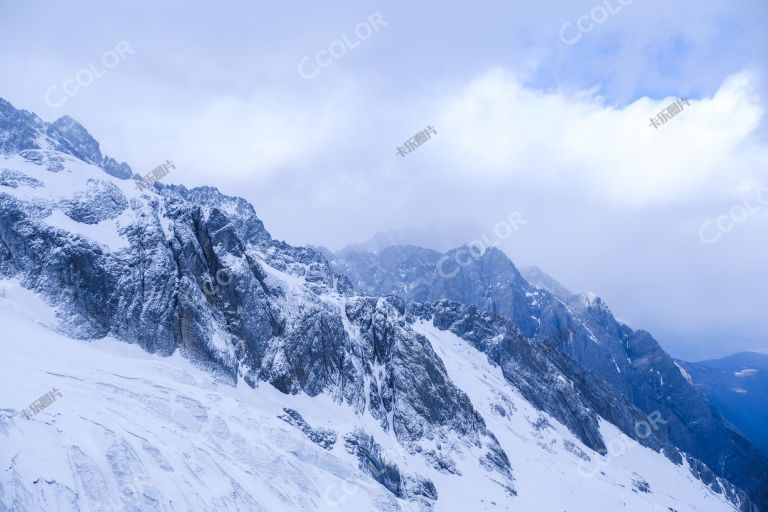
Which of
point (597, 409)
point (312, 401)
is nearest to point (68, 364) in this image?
point (312, 401)

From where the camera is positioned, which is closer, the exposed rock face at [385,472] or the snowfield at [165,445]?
the snowfield at [165,445]

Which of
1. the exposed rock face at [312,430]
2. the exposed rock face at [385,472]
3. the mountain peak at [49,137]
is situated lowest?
the exposed rock face at [385,472]

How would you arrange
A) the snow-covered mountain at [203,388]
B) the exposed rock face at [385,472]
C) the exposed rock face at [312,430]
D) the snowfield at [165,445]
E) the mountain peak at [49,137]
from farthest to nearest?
the mountain peak at [49,137] < the exposed rock face at [385,472] < the exposed rock face at [312,430] < the snow-covered mountain at [203,388] < the snowfield at [165,445]

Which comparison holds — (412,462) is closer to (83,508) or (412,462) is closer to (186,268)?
(186,268)

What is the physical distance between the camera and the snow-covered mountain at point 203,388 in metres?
37.7

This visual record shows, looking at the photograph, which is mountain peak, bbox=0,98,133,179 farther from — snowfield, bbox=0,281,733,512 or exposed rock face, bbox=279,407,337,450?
exposed rock face, bbox=279,407,337,450

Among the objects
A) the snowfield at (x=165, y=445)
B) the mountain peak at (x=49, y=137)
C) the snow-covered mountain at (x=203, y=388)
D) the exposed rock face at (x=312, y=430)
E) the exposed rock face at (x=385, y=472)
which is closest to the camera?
the snowfield at (x=165, y=445)

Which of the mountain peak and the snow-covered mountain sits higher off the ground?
the mountain peak

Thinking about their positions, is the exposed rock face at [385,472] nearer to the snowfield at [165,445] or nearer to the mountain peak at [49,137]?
the snowfield at [165,445]

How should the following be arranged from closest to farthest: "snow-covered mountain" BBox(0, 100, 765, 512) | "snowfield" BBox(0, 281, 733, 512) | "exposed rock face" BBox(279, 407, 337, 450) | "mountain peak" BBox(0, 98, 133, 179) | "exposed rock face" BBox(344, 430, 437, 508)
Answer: "snowfield" BBox(0, 281, 733, 512)
"snow-covered mountain" BBox(0, 100, 765, 512)
"exposed rock face" BBox(279, 407, 337, 450)
"exposed rock face" BBox(344, 430, 437, 508)
"mountain peak" BBox(0, 98, 133, 179)

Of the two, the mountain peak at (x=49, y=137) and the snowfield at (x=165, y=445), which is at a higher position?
the mountain peak at (x=49, y=137)

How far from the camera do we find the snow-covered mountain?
37656mm

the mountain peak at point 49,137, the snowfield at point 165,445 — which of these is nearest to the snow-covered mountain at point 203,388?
the snowfield at point 165,445

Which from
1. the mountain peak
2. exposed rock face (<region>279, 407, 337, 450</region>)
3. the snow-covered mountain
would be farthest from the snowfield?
the mountain peak
